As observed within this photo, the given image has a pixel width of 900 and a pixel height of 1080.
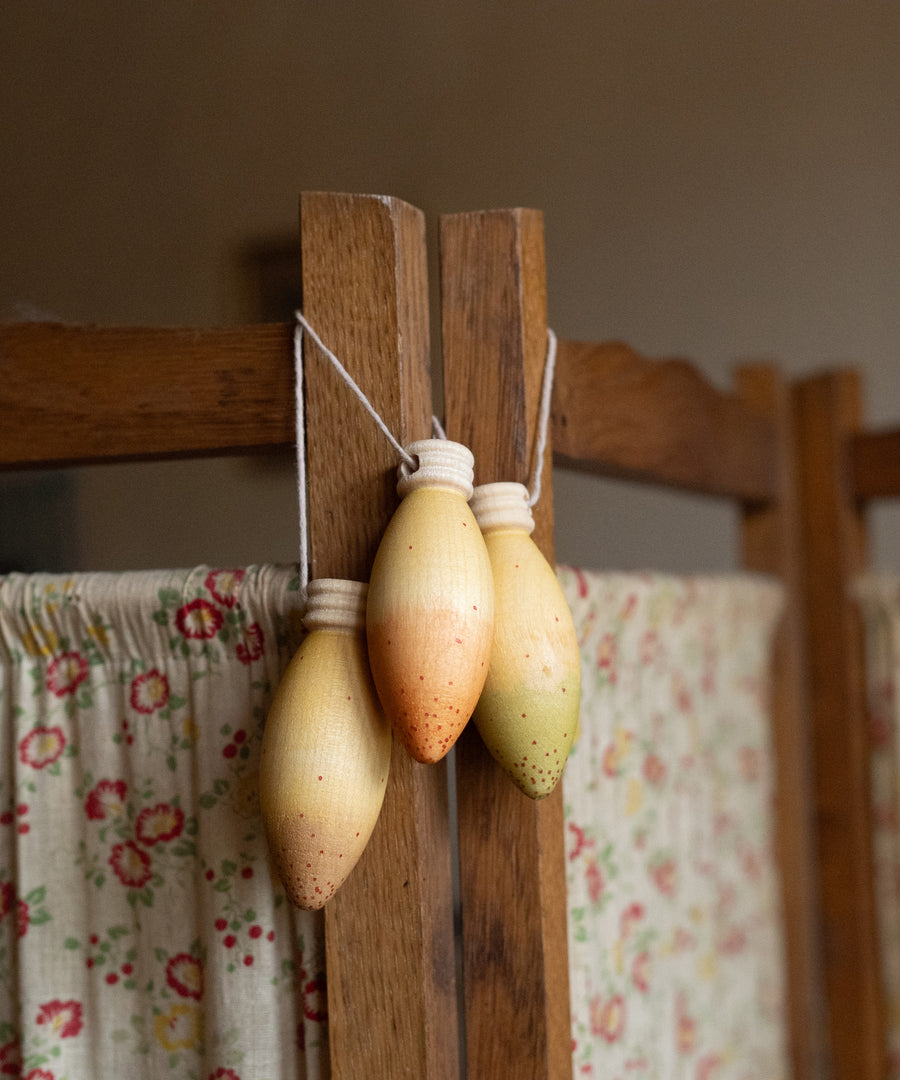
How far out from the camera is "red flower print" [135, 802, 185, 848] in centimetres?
59

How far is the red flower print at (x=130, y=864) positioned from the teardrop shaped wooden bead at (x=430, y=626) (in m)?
0.22

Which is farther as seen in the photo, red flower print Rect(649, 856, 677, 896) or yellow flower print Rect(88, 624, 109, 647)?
red flower print Rect(649, 856, 677, 896)

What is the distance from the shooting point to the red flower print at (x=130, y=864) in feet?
1.94

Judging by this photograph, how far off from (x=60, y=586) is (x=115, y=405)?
0.36 feet

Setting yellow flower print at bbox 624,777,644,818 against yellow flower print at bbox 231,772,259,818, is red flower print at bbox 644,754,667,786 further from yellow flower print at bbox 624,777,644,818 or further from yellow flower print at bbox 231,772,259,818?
yellow flower print at bbox 231,772,259,818

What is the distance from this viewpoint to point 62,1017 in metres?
0.60

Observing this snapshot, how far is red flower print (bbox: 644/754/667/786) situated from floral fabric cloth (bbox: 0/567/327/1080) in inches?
14.0

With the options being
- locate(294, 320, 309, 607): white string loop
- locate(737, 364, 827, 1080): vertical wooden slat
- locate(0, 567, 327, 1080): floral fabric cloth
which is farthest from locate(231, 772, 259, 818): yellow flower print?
locate(737, 364, 827, 1080): vertical wooden slat

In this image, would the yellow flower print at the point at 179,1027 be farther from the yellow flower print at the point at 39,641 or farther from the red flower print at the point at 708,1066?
the red flower print at the point at 708,1066

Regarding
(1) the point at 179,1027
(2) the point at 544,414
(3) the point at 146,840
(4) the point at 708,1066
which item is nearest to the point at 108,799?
(3) the point at 146,840

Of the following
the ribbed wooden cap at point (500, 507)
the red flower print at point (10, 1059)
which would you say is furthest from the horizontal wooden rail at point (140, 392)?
the red flower print at point (10, 1059)

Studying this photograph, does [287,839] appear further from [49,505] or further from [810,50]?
[810,50]

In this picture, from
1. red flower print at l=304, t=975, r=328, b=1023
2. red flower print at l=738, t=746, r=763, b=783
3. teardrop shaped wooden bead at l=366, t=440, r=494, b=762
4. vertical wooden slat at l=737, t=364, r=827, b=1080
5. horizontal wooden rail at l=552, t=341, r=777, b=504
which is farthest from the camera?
vertical wooden slat at l=737, t=364, r=827, b=1080

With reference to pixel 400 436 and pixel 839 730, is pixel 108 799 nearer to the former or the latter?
pixel 400 436
